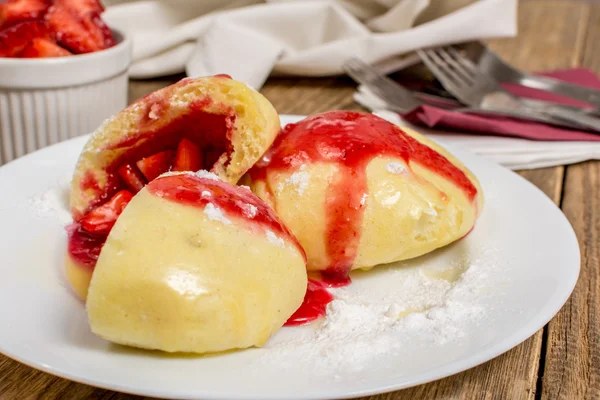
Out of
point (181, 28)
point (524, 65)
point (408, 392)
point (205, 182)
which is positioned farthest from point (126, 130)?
point (524, 65)

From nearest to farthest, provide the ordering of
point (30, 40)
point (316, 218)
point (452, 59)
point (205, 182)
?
point (205, 182), point (316, 218), point (30, 40), point (452, 59)

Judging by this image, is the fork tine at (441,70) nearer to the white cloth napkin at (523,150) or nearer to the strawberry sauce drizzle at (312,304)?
the white cloth napkin at (523,150)

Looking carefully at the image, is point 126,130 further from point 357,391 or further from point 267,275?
point 357,391

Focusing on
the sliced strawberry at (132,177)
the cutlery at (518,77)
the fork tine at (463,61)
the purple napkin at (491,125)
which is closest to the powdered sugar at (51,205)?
the sliced strawberry at (132,177)

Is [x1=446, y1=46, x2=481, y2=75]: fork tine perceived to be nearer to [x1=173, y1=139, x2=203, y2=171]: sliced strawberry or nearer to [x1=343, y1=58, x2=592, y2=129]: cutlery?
[x1=343, y1=58, x2=592, y2=129]: cutlery

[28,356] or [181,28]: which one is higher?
[28,356]

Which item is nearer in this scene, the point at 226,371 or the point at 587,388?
the point at 226,371
